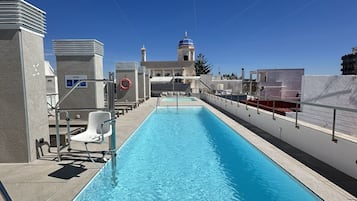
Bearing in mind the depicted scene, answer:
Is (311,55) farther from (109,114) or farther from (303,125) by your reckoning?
(109,114)

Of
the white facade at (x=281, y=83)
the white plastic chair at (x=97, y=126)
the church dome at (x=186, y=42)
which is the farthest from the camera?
the church dome at (x=186, y=42)

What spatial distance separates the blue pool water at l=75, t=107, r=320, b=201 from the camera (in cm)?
402

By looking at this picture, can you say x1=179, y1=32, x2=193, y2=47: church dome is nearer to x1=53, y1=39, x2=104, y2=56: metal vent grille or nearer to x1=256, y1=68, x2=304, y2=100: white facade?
x1=256, y1=68, x2=304, y2=100: white facade

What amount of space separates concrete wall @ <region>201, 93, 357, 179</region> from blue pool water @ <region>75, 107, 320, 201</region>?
1080 millimetres

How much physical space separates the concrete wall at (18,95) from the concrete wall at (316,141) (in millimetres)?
6097

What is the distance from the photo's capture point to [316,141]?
5.06 meters

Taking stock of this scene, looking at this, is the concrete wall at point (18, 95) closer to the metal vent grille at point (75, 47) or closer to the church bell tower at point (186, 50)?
the metal vent grille at point (75, 47)

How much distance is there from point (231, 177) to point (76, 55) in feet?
21.5

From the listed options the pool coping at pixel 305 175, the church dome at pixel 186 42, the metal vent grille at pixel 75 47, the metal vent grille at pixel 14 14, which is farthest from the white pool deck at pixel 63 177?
the church dome at pixel 186 42

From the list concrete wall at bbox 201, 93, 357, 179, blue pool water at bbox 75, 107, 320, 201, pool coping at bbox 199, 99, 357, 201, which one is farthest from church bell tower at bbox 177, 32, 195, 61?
pool coping at bbox 199, 99, 357, 201

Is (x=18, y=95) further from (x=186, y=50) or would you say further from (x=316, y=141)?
(x=186, y=50)

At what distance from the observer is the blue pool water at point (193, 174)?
402 centimetres

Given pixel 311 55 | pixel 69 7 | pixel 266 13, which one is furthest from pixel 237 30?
pixel 69 7

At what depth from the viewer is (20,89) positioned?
440 centimetres
